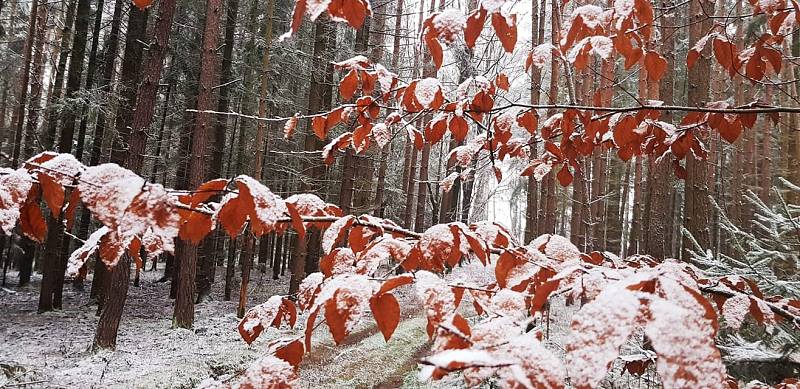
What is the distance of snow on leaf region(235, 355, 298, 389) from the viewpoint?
112cm

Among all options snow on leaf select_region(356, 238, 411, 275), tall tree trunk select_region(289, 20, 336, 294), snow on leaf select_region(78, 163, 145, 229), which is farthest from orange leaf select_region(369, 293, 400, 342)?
tall tree trunk select_region(289, 20, 336, 294)

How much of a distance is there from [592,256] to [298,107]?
15204mm

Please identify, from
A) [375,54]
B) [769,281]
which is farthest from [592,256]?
[375,54]

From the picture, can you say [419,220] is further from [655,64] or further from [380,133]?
[655,64]

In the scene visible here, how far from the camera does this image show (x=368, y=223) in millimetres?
1761

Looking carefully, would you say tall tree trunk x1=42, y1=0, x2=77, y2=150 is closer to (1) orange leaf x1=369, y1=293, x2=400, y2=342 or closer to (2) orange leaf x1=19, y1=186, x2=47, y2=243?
(2) orange leaf x1=19, y1=186, x2=47, y2=243

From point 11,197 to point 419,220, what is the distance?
14.9 meters

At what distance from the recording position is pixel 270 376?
113 cm

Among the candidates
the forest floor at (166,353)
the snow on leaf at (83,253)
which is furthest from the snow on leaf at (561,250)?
the forest floor at (166,353)

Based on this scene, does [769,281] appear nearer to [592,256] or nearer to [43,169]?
[592,256]

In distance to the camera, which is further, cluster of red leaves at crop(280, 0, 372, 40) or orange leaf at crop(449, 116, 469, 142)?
orange leaf at crop(449, 116, 469, 142)

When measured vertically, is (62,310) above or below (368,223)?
below

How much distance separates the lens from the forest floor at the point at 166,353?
6.78 m

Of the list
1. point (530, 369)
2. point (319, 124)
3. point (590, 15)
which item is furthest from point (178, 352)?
point (530, 369)
